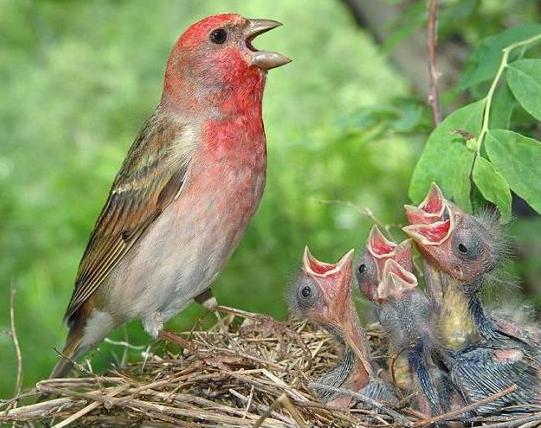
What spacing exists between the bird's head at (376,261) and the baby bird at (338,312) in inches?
2.5

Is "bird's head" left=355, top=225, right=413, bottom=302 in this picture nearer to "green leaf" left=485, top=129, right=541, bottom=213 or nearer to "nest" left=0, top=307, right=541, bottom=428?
"nest" left=0, top=307, right=541, bottom=428

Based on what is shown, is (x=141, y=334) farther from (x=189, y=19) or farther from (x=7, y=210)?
(x=189, y=19)

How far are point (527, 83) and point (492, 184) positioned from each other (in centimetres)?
44

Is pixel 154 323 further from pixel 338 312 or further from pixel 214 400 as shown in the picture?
pixel 338 312

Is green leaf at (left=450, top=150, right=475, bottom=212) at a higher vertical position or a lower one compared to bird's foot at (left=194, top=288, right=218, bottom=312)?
higher

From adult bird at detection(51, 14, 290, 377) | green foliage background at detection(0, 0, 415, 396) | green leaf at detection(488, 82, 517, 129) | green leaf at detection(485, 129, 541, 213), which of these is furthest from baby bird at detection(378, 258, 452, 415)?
adult bird at detection(51, 14, 290, 377)

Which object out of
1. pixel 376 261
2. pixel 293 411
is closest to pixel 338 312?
pixel 376 261

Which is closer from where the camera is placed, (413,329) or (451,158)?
(413,329)

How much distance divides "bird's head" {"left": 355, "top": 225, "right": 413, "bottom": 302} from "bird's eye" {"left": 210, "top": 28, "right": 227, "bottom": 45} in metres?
1.11

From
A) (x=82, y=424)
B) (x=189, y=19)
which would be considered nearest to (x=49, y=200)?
(x=82, y=424)

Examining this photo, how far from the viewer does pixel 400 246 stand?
11.7 ft

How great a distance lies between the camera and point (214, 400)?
11.3 feet

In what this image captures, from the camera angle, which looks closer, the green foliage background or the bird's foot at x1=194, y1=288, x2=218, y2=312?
the bird's foot at x1=194, y1=288, x2=218, y2=312

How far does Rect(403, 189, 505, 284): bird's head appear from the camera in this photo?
11.0ft
